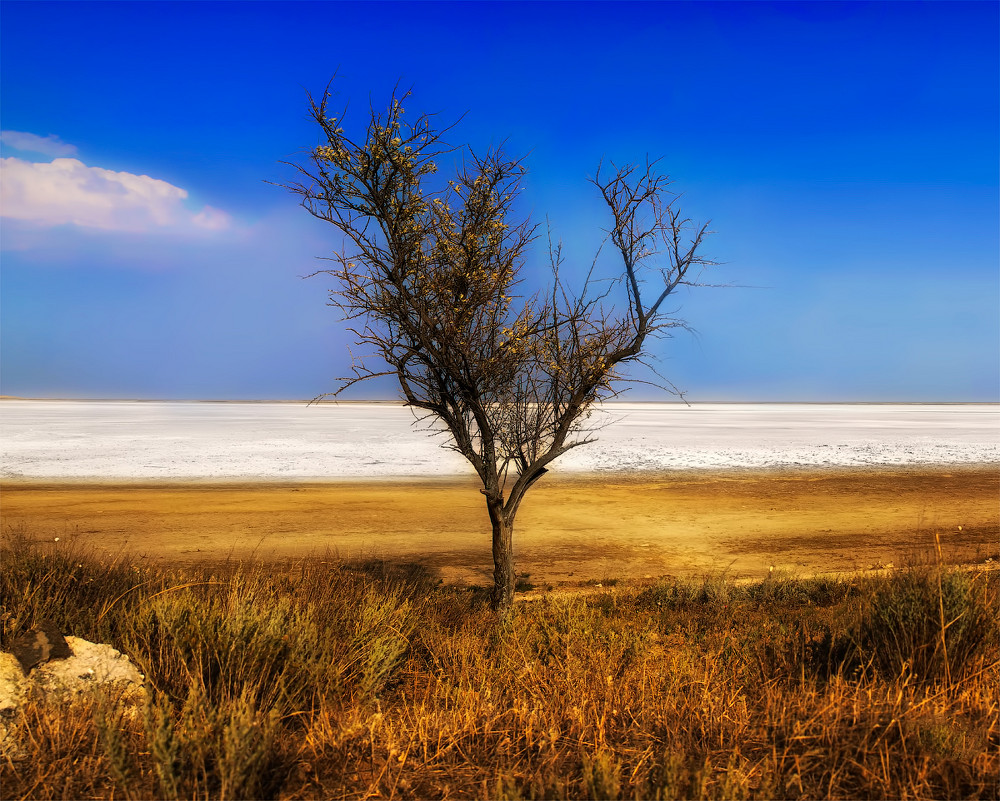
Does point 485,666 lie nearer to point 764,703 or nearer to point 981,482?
point 764,703

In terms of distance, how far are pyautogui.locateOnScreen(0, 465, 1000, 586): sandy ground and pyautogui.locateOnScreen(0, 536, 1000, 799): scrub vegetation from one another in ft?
16.6

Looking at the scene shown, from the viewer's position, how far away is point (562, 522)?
15867mm

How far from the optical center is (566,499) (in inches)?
744

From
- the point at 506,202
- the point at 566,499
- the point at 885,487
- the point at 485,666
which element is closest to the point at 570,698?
the point at 485,666

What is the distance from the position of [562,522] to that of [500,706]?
11.6 metres

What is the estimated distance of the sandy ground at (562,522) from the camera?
476 inches

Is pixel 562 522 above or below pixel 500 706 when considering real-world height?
below

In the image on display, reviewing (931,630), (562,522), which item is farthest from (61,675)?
(562,522)

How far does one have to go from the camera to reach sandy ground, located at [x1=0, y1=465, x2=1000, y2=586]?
1210 cm

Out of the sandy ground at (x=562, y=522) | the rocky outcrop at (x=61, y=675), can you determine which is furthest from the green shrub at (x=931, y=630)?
the sandy ground at (x=562, y=522)

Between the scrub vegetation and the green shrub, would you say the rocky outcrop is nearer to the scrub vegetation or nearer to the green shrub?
the scrub vegetation

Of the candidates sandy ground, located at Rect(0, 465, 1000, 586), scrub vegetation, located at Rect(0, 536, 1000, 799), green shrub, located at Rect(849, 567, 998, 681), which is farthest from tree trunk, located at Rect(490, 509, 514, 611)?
green shrub, located at Rect(849, 567, 998, 681)

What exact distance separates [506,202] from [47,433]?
39973 mm

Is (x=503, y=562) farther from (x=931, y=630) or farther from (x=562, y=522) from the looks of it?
(x=562, y=522)
